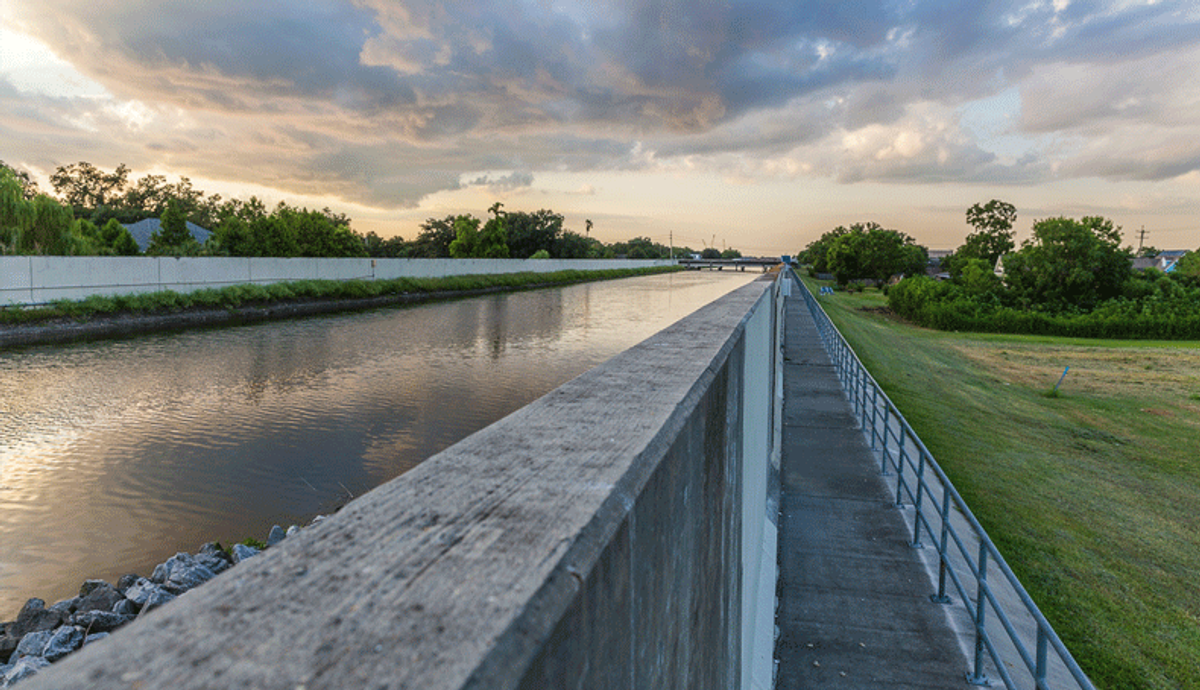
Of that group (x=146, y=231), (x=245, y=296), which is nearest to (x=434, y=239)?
(x=146, y=231)

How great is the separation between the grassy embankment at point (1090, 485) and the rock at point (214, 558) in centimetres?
891

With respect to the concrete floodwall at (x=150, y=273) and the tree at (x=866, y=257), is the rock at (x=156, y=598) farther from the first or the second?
the tree at (x=866, y=257)

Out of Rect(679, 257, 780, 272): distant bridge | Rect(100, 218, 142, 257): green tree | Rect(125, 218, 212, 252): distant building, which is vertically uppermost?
Rect(679, 257, 780, 272): distant bridge

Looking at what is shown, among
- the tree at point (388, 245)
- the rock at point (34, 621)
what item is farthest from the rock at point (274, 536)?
the tree at point (388, 245)

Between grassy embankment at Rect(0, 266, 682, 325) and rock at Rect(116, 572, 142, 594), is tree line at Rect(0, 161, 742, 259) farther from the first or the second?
rock at Rect(116, 572, 142, 594)

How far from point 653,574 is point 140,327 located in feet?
98.5

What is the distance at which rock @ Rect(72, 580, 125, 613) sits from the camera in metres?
6.06

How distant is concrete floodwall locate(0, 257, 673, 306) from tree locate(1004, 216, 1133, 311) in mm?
49986

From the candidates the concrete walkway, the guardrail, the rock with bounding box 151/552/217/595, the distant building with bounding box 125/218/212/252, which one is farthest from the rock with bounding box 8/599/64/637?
the distant building with bounding box 125/218/212/252

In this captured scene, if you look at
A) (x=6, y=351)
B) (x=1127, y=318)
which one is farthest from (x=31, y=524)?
(x=1127, y=318)

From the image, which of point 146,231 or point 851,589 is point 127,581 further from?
point 146,231

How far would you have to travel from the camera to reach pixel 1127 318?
151 ft

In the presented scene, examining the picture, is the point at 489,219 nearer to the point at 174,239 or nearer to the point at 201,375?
the point at 174,239

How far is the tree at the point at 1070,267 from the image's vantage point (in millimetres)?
54000
